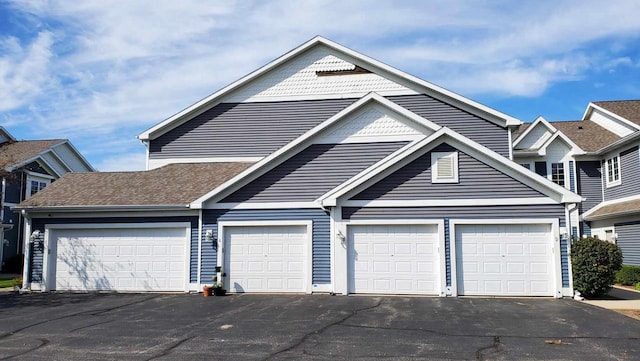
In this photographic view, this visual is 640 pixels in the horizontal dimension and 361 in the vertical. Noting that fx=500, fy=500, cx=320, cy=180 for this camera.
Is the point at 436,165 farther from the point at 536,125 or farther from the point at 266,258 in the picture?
the point at 536,125

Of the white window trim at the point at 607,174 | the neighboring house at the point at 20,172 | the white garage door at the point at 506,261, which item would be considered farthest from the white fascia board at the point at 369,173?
the neighboring house at the point at 20,172

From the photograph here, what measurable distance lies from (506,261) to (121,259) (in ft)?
39.5

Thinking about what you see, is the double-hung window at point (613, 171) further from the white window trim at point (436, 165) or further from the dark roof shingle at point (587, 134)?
the white window trim at point (436, 165)

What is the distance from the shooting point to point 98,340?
8930mm

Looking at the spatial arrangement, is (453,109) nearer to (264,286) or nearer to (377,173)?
(377,173)

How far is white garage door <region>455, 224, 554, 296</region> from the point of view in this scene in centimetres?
1424

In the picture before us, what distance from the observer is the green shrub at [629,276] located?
18734 mm

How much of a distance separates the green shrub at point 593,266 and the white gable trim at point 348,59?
22.9ft

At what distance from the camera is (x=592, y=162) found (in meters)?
23.6

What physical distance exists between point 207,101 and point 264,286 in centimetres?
893

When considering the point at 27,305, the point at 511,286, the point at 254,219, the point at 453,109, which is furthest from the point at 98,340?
the point at 453,109

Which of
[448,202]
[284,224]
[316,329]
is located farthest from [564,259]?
[316,329]

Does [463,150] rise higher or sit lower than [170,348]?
higher

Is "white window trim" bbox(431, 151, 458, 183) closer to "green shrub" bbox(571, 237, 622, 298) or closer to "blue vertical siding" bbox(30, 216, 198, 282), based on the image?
"green shrub" bbox(571, 237, 622, 298)
